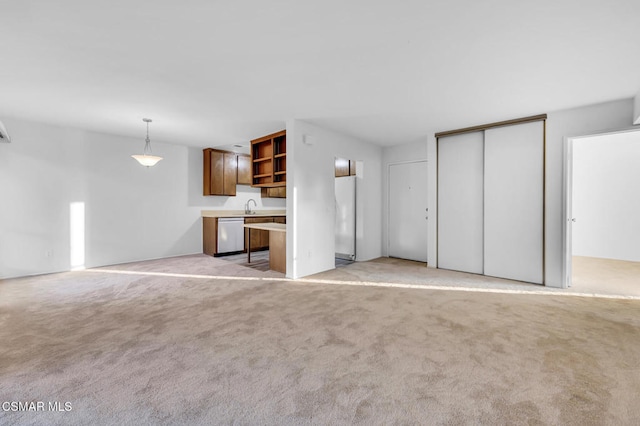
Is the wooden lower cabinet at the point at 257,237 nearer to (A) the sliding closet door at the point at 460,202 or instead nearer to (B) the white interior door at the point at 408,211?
(B) the white interior door at the point at 408,211

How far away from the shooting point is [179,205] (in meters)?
6.51

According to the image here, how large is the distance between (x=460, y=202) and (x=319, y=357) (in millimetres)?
4026

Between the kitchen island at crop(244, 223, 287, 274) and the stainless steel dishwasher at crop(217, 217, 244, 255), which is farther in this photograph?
the stainless steel dishwasher at crop(217, 217, 244, 255)

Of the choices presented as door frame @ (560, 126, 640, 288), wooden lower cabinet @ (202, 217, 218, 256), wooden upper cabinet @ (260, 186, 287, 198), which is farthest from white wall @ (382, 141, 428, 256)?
wooden lower cabinet @ (202, 217, 218, 256)

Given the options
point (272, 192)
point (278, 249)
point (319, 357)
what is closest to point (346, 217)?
point (278, 249)

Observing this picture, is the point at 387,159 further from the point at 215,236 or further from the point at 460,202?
the point at 215,236

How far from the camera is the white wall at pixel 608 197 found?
18.6 ft

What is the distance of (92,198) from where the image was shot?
5262 mm

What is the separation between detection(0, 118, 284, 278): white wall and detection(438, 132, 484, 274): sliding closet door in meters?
5.46

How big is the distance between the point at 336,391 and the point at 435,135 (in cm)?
477

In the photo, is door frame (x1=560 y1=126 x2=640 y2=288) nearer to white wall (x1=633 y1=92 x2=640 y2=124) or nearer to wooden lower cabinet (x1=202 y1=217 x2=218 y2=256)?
white wall (x1=633 y1=92 x2=640 y2=124)

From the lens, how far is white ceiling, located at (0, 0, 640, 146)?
196cm

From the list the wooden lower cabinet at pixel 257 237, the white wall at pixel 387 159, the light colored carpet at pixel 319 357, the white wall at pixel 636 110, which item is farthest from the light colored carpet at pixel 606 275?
the wooden lower cabinet at pixel 257 237

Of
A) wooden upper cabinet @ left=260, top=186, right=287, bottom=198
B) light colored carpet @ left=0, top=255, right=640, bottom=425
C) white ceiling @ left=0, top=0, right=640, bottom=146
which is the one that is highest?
white ceiling @ left=0, top=0, right=640, bottom=146
